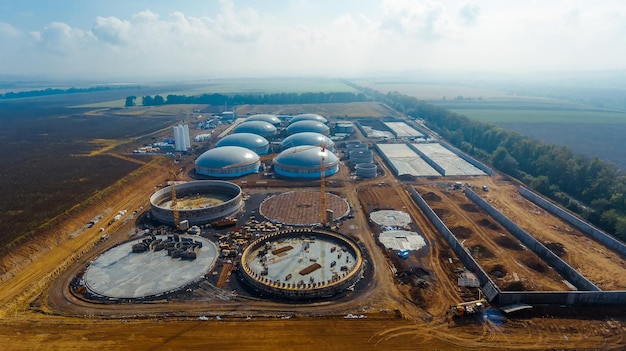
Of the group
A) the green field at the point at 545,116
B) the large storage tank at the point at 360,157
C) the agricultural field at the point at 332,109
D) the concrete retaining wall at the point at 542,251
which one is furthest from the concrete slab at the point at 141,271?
the green field at the point at 545,116

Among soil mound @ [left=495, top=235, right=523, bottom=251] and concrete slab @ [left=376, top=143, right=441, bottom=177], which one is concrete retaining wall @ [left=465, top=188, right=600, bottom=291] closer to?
soil mound @ [left=495, top=235, right=523, bottom=251]

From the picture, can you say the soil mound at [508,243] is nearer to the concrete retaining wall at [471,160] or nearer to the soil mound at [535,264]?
the soil mound at [535,264]

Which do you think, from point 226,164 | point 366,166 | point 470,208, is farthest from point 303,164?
point 470,208

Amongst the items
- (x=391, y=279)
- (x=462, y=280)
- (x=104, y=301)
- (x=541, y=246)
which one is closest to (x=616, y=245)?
(x=541, y=246)

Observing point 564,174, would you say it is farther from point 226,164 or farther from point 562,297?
point 226,164

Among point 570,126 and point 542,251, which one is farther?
point 570,126

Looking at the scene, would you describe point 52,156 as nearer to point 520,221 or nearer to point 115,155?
point 115,155
